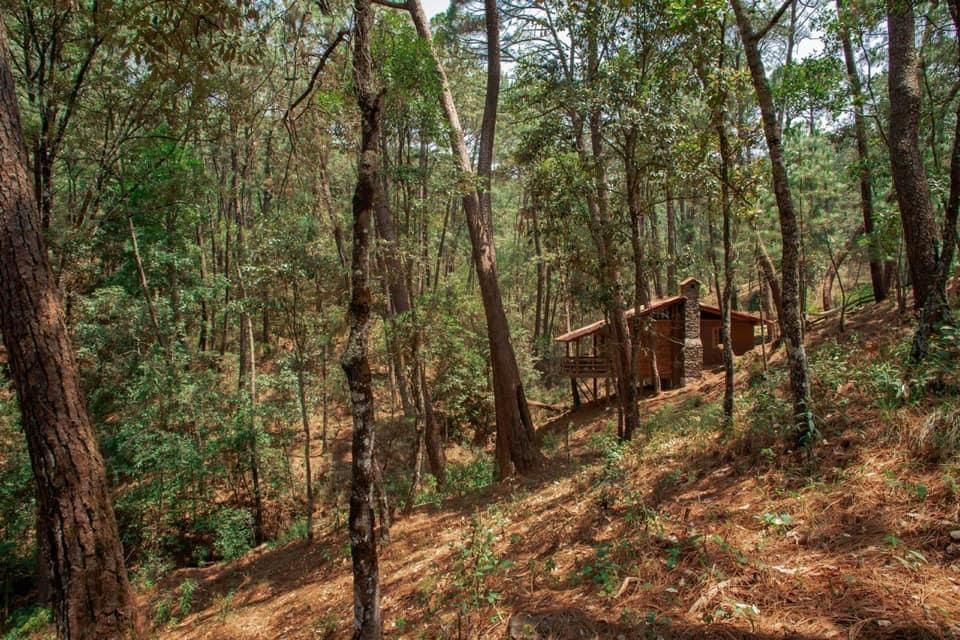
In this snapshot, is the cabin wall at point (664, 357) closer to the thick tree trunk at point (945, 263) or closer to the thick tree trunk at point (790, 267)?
the thick tree trunk at point (945, 263)

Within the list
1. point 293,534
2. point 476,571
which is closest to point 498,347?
point 476,571

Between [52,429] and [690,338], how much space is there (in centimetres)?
1856

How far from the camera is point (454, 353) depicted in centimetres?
912

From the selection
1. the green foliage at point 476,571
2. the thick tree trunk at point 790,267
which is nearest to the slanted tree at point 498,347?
the green foliage at point 476,571

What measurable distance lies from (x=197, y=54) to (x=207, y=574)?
1022 cm

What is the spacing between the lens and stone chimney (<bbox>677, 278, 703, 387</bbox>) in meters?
18.1

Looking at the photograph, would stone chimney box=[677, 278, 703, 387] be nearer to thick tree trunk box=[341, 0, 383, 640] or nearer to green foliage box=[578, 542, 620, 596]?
green foliage box=[578, 542, 620, 596]

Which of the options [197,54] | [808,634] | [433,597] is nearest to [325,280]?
[197,54]

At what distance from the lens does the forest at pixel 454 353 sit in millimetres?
3473

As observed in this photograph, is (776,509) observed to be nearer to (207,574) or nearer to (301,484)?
(207,574)

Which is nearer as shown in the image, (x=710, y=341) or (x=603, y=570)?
(x=603, y=570)

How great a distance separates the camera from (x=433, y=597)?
4.63 metres

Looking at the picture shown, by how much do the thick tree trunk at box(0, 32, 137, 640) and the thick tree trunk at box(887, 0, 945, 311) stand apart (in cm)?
888

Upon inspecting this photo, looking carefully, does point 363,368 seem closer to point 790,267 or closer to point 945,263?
point 790,267
